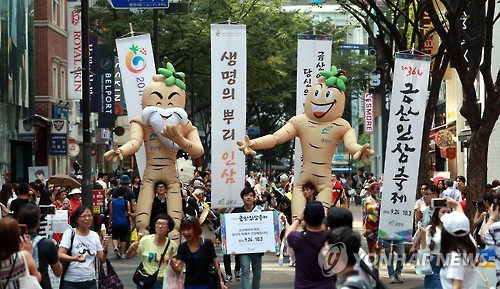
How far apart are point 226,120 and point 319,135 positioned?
4.55 ft

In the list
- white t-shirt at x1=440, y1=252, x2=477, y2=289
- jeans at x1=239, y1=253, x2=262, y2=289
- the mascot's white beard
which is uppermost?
the mascot's white beard

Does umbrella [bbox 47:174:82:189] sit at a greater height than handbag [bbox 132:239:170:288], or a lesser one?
lesser

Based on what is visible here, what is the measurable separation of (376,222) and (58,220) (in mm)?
6272

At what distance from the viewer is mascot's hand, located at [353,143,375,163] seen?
15.1 m

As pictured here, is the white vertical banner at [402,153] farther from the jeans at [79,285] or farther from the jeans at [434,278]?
the jeans at [79,285]

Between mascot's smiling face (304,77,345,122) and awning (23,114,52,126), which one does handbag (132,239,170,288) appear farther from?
awning (23,114,52,126)

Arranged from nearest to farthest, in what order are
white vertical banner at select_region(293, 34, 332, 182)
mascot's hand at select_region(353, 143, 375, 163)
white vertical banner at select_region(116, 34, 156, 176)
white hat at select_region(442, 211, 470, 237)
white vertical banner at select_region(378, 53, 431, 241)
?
white hat at select_region(442, 211, 470, 237)
mascot's hand at select_region(353, 143, 375, 163)
white vertical banner at select_region(378, 53, 431, 241)
white vertical banner at select_region(293, 34, 332, 182)
white vertical banner at select_region(116, 34, 156, 176)

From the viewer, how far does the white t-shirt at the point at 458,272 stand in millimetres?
8625

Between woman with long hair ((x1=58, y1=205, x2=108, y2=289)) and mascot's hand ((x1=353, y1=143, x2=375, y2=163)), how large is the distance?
523 cm

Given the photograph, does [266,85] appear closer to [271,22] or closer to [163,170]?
[271,22]

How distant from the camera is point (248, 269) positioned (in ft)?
46.2

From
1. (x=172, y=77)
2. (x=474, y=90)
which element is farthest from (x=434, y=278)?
(x=474, y=90)

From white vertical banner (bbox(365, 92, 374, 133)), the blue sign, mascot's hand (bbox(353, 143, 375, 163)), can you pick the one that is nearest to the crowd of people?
mascot's hand (bbox(353, 143, 375, 163))

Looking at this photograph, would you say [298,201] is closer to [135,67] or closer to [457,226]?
[135,67]
